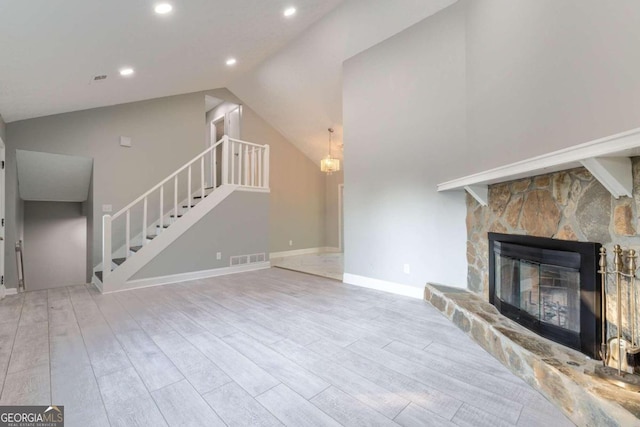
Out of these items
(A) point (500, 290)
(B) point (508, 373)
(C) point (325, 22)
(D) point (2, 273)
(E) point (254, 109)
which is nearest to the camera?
(B) point (508, 373)

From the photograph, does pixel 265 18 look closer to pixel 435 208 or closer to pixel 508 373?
pixel 435 208

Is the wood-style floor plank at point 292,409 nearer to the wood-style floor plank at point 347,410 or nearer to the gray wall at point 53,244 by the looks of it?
the wood-style floor plank at point 347,410

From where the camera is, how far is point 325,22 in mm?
3986

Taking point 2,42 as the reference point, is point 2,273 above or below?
below

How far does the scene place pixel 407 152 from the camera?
3646 millimetres

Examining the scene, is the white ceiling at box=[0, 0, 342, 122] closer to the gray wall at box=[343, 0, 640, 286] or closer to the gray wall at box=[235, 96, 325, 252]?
the gray wall at box=[343, 0, 640, 286]

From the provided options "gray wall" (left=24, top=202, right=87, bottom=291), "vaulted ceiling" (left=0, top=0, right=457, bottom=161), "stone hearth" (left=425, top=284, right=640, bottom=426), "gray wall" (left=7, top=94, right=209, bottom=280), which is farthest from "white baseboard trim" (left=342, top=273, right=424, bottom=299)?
"gray wall" (left=24, top=202, right=87, bottom=291)

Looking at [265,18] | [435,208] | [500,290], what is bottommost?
[500,290]

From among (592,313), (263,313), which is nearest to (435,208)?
(592,313)

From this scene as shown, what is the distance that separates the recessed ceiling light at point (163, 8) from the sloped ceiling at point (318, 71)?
214cm

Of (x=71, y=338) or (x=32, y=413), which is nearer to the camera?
(x=32, y=413)

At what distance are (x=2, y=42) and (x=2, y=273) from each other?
302 cm

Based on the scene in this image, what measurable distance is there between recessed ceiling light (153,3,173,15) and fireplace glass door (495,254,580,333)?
3.73 meters

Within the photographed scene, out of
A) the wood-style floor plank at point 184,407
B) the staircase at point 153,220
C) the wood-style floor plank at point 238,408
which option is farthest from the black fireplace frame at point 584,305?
the staircase at point 153,220
